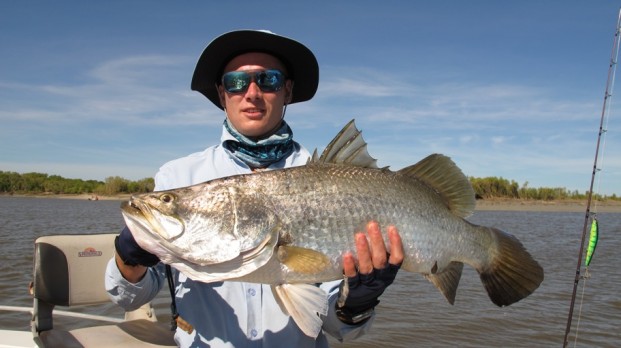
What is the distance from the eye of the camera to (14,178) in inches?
2613

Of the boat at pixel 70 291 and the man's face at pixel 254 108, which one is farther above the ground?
the man's face at pixel 254 108

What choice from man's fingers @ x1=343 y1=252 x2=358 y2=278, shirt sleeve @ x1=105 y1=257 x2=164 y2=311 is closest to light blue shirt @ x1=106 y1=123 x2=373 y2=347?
shirt sleeve @ x1=105 y1=257 x2=164 y2=311

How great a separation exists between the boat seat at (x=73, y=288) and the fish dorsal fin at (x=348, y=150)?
2.56 metres

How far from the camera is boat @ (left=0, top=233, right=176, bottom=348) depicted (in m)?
Result: 3.91

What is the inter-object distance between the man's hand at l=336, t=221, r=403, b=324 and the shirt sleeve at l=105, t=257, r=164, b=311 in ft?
3.53

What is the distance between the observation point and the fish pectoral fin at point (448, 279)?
2.77 m

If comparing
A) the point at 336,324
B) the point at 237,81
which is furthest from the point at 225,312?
the point at 237,81

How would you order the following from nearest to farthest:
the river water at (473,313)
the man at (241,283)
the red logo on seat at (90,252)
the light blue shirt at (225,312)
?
1. the man at (241,283)
2. the light blue shirt at (225,312)
3. the red logo on seat at (90,252)
4. the river water at (473,313)

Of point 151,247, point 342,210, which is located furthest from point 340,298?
point 151,247

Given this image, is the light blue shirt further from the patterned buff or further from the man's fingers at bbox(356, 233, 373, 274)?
the patterned buff

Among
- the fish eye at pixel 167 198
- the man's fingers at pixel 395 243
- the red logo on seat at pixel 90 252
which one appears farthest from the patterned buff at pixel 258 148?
the red logo on seat at pixel 90 252

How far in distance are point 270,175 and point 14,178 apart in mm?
75332

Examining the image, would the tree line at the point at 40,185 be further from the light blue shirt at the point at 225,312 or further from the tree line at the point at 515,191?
the light blue shirt at the point at 225,312

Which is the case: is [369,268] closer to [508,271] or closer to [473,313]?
[508,271]
